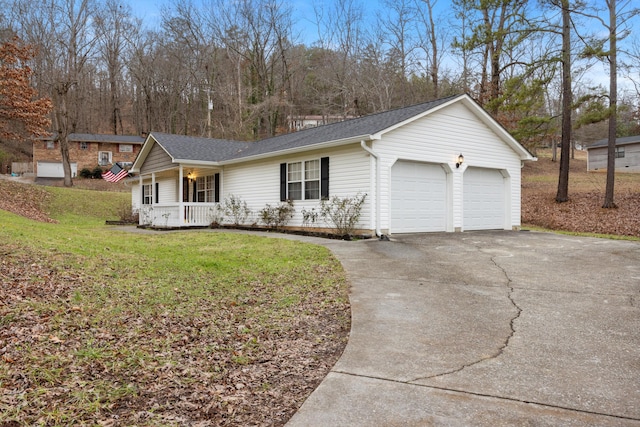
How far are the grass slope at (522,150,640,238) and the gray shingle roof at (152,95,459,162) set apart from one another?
Result: 837 centimetres

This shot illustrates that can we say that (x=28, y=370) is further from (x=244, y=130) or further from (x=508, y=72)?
(x=508, y=72)

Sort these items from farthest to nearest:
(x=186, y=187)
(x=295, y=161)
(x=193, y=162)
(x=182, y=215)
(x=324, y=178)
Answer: (x=186, y=187) < (x=193, y=162) < (x=182, y=215) < (x=295, y=161) < (x=324, y=178)

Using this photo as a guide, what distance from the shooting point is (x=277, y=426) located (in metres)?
2.55

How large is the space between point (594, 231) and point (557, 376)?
1551cm

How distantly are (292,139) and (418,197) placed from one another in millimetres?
5743

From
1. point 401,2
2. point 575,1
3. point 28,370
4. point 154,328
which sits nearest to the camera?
point 28,370

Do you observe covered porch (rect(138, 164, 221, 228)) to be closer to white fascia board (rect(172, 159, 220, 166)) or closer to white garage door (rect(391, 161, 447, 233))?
white fascia board (rect(172, 159, 220, 166))

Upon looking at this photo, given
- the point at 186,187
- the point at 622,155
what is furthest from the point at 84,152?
the point at 622,155

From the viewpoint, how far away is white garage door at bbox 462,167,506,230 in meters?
13.7

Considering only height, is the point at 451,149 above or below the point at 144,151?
below

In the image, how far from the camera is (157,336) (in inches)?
159

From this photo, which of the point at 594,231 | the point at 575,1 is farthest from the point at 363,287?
the point at 575,1

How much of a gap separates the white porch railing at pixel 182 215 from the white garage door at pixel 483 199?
9.22 meters

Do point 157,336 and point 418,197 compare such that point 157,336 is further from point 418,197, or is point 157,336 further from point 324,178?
point 418,197
